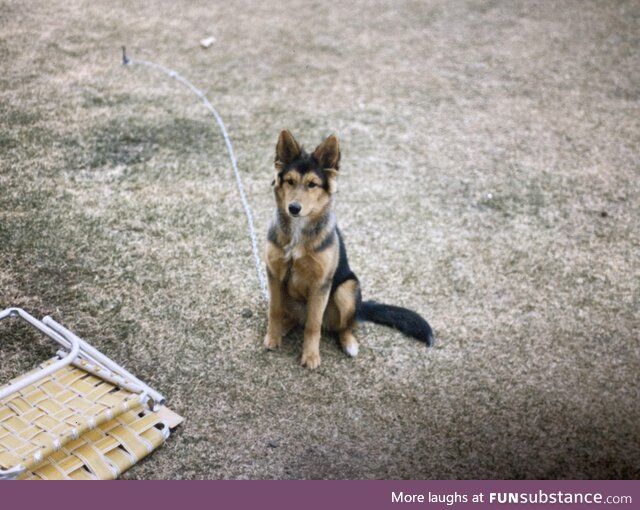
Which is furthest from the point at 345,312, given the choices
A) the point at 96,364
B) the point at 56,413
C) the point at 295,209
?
the point at 56,413

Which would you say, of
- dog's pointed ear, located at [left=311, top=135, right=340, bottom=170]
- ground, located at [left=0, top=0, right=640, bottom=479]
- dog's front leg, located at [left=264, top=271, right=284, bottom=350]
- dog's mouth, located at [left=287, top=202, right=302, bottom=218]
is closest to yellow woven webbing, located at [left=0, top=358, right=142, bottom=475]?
ground, located at [left=0, top=0, right=640, bottom=479]

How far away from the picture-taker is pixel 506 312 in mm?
5023

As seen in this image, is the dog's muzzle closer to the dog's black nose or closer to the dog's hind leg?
the dog's black nose

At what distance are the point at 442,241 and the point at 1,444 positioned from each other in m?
4.07

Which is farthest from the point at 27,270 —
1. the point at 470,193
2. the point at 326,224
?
the point at 470,193

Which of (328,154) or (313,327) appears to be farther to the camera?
(313,327)

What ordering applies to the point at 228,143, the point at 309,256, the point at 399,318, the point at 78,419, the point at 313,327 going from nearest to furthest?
the point at 78,419 → the point at 309,256 → the point at 313,327 → the point at 399,318 → the point at 228,143

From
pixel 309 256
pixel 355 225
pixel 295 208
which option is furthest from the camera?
pixel 355 225

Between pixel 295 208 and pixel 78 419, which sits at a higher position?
pixel 295 208

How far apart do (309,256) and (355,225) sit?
2.13 metres

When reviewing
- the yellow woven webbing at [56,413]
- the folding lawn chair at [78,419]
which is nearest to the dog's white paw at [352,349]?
the folding lawn chair at [78,419]

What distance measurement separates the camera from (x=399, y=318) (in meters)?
4.62

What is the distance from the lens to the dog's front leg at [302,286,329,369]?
4109 millimetres

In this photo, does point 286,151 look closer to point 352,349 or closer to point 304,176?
point 304,176
